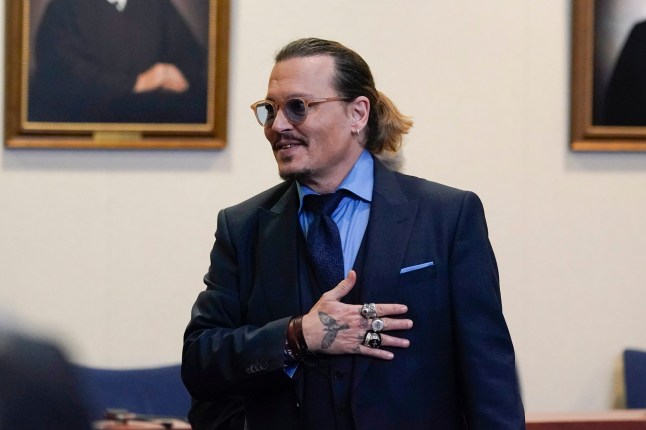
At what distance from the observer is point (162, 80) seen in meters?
5.41

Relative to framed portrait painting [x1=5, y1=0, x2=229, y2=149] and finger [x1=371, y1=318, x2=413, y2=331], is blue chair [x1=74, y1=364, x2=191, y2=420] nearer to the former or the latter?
framed portrait painting [x1=5, y1=0, x2=229, y2=149]

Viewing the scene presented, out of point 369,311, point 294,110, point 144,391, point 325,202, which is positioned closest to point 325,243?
point 325,202

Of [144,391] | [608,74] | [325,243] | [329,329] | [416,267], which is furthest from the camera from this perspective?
[608,74]

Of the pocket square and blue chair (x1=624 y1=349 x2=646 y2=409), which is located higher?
the pocket square

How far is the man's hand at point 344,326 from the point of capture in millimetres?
2801

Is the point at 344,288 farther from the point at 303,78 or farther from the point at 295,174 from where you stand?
the point at 303,78

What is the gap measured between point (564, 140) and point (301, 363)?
3.02 metres

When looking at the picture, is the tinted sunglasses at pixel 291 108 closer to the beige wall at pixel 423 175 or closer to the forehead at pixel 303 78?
the forehead at pixel 303 78

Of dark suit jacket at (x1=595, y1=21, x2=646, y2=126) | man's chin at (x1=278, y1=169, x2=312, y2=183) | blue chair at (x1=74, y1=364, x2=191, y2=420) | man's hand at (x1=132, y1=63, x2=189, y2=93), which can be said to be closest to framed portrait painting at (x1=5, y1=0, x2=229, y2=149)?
man's hand at (x1=132, y1=63, x2=189, y2=93)

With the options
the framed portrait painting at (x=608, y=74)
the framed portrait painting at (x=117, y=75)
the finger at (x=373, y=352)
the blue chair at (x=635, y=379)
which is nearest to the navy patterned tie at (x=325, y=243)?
the finger at (x=373, y=352)

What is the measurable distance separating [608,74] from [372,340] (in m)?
3.13

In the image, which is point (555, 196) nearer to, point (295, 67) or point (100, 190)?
point (100, 190)

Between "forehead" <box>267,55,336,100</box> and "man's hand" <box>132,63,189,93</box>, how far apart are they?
2.34 metres

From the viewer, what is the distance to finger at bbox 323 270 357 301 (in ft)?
9.26
